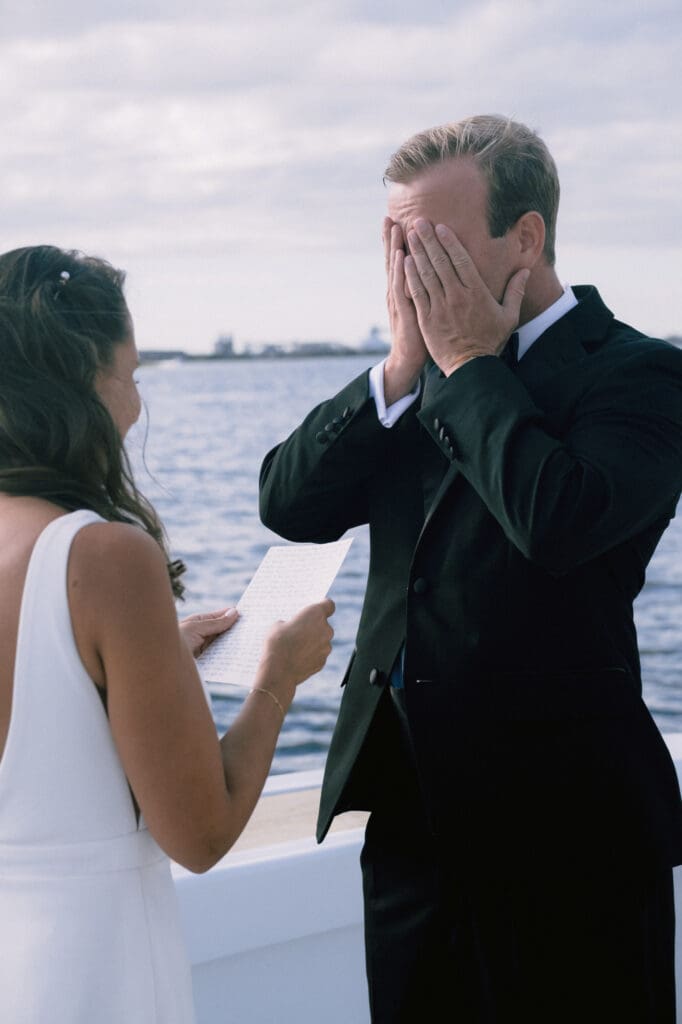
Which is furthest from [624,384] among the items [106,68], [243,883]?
[106,68]

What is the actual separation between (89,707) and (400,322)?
2.36ft

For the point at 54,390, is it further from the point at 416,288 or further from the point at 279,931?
the point at 279,931

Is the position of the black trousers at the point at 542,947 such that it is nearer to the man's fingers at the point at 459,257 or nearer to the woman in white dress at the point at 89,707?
the woman in white dress at the point at 89,707

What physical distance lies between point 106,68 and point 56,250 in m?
38.4

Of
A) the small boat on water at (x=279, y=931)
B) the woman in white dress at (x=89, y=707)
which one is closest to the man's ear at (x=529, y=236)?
the woman in white dress at (x=89, y=707)

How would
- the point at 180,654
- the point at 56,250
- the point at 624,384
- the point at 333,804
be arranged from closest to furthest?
the point at 180,654 → the point at 56,250 → the point at 624,384 → the point at 333,804

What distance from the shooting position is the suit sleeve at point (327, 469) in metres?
1.64

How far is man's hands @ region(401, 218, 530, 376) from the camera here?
4.93 feet

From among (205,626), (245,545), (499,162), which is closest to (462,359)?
(499,162)

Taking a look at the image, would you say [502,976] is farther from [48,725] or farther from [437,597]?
[48,725]

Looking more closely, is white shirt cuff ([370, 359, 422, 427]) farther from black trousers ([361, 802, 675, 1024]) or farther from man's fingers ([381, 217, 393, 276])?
black trousers ([361, 802, 675, 1024])

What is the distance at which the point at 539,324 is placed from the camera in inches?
62.8

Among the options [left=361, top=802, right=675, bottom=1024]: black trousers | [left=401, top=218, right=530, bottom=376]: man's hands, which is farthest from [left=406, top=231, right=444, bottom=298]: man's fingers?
[left=361, top=802, right=675, bottom=1024]: black trousers

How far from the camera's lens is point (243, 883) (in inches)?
81.9
